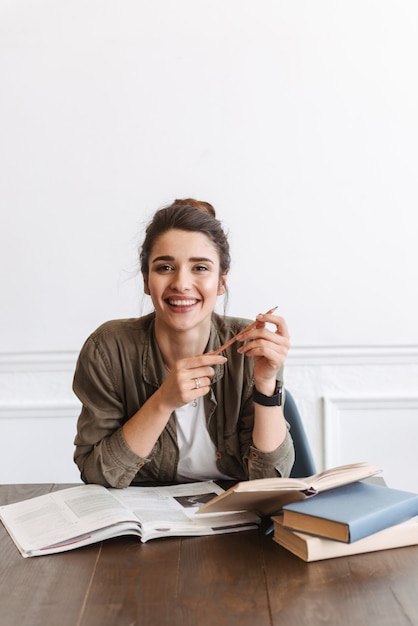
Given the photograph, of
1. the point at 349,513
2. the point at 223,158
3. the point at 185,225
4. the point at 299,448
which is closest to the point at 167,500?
the point at 349,513

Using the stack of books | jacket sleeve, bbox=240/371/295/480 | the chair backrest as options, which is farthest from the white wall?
the stack of books

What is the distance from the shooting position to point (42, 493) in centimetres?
162

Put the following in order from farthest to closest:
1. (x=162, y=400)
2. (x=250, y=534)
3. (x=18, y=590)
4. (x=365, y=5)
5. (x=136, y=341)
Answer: (x=365, y=5), (x=136, y=341), (x=162, y=400), (x=250, y=534), (x=18, y=590)

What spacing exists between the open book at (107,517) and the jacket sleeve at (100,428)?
1.4 inches

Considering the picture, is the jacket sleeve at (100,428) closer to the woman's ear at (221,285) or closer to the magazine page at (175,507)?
the magazine page at (175,507)

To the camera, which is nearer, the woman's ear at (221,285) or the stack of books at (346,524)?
the stack of books at (346,524)

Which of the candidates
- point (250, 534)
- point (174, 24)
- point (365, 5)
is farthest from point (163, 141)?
point (250, 534)

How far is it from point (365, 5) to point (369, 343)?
1.21 m

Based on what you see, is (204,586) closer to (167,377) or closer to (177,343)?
(167,377)

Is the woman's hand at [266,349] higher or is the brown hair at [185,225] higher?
the brown hair at [185,225]

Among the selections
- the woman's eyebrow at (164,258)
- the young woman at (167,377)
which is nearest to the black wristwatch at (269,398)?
the young woman at (167,377)

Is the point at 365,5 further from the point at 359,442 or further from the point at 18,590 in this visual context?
the point at 18,590

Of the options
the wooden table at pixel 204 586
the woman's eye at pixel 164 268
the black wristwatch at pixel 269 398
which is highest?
the woman's eye at pixel 164 268

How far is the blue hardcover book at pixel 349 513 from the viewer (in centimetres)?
119
